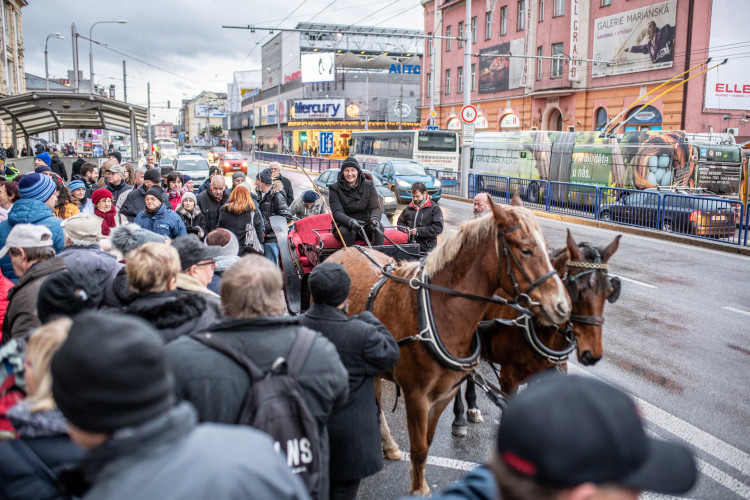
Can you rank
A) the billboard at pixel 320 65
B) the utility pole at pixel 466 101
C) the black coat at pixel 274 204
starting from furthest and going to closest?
the billboard at pixel 320 65
the utility pole at pixel 466 101
the black coat at pixel 274 204

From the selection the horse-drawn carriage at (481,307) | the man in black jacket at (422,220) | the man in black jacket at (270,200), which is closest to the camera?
the horse-drawn carriage at (481,307)

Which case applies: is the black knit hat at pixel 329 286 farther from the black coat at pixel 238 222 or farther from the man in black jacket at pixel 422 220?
the black coat at pixel 238 222

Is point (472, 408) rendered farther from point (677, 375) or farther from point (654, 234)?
point (654, 234)

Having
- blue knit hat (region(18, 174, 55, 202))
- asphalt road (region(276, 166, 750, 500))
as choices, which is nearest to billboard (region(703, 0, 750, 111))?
asphalt road (region(276, 166, 750, 500))

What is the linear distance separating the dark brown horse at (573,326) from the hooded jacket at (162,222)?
4.20m

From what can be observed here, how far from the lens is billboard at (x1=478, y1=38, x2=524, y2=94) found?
130ft

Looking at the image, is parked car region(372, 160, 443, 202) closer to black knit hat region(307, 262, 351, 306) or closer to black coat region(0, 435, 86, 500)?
black knit hat region(307, 262, 351, 306)

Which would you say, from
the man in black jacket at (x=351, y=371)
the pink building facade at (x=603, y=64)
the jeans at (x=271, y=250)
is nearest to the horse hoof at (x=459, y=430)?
the man in black jacket at (x=351, y=371)

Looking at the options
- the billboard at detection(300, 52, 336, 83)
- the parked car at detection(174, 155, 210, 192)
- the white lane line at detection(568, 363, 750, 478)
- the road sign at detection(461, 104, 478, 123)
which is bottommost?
the white lane line at detection(568, 363, 750, 478)

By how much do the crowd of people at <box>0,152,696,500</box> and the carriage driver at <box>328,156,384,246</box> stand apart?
7.65ft

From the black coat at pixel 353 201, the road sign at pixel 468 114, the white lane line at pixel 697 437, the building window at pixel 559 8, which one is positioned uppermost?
the building window at pixel 559 8

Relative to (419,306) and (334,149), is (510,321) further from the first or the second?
(334,149)

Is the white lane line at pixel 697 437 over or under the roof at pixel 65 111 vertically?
under

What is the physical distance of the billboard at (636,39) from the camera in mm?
28422
